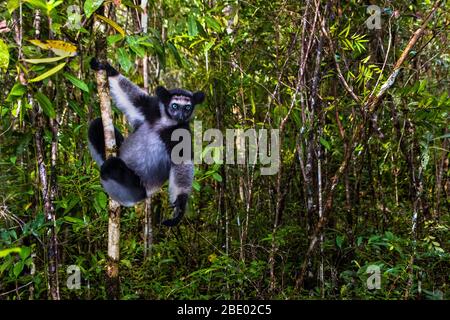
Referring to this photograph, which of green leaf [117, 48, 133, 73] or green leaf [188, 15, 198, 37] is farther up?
green leaf [188, 15, 198, 37]

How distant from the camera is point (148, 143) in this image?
11.9 ft

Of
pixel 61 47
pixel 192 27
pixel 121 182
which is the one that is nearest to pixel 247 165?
pixel 121 182

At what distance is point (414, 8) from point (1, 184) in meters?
4.69

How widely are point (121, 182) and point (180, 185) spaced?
49 centimetres

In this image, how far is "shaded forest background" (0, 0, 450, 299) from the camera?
3.08 metres

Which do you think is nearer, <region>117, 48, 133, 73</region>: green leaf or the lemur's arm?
<region>117, 48, 133, 73</region>: green leaf

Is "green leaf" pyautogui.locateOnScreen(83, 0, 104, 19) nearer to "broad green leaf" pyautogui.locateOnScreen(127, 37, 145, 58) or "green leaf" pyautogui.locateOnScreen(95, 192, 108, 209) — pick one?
"broad green leaf" pyautogui.locateOnScreen(127, 37, 145, 58)

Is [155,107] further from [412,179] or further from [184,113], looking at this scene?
[412,179]

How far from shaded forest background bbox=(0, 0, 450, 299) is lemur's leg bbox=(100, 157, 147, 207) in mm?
194

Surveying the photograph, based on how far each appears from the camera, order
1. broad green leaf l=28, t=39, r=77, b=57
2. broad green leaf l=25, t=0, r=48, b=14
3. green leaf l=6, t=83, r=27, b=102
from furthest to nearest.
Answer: green leaf l=6, t=83, r=27, b=102 < broad green leaf l=28, t=39, r=77, b=57 < broad green leaf l=25, t=0, r=48, b=14

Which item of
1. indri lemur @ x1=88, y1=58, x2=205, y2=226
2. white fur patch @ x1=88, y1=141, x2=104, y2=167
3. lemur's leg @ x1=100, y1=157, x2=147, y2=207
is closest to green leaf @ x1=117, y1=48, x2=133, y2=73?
indri lemur @ x1=88, y1=58, x2=205, y2=226

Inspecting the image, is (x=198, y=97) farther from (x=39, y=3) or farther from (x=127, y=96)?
(x=39, y=3)

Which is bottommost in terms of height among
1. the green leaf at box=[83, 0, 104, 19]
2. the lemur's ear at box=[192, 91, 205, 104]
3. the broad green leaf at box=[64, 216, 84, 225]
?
the broad green leaf at box=[64, 216, 84, 225]
